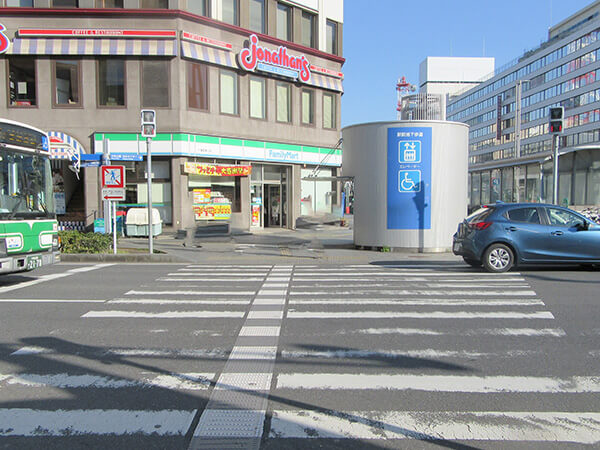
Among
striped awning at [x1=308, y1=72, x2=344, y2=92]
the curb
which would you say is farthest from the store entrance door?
the curb

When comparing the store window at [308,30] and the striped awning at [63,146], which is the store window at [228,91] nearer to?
the store window at [308,30]

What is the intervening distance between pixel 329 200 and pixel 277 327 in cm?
2037

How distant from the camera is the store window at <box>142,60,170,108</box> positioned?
2042 cm

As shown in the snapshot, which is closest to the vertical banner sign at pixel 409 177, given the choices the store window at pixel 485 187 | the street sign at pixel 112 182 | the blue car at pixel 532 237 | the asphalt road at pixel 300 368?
the blue car at pixel 532 237

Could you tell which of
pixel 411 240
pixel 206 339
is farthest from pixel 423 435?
pixel 411 240

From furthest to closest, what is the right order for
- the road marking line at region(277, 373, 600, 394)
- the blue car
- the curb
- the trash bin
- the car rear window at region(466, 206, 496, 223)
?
the trash bin
the curb
the car rear window at region(466, 206, 496, 223)
the blue car
the road marking line at region(277, 373, 600, 394)

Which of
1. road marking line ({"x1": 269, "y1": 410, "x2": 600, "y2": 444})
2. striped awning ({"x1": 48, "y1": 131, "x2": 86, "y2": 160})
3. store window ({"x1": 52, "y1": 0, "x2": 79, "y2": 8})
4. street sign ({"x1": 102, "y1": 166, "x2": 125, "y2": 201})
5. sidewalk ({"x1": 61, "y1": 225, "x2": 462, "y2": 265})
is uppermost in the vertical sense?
store window ({"x1": 52, "y1": 0, "x2": 79, "y2": 8})

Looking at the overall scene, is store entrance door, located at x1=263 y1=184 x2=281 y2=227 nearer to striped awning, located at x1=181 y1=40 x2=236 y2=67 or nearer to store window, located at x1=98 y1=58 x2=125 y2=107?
striped awning, located at x1=181 y1=40 x2=236 y2=67

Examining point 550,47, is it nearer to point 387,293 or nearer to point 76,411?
point 387,293

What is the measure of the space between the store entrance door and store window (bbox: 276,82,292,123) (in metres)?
3.64

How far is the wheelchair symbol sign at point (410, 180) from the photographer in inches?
611

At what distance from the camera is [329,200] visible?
2647 cm

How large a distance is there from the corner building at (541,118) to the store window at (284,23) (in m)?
13.0

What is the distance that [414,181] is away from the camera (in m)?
15.6
